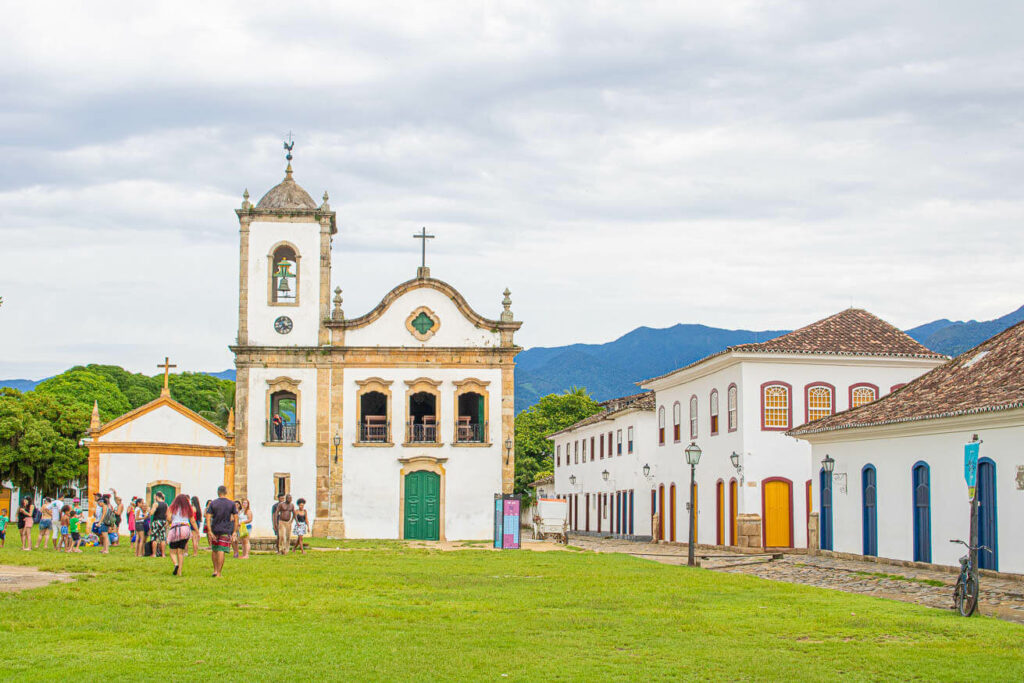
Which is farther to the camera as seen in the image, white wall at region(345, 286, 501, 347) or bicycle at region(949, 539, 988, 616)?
white wall at region(345, 286, 501, 347)

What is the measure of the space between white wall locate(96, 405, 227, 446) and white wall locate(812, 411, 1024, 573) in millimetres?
20125

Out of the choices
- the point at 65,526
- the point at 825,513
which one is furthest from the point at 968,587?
the point at 65,526

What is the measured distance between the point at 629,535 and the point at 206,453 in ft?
65.1

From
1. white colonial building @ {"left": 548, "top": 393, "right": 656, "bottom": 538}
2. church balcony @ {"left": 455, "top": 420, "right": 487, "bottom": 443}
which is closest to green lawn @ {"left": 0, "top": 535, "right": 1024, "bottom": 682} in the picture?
church balcony @ {"left": 455, "top": 420, "right": 487, "bottom": 443}

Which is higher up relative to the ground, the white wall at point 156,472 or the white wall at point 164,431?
the white wall at point 164,431

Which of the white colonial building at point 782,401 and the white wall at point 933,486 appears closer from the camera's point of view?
the white wall at point 933,486

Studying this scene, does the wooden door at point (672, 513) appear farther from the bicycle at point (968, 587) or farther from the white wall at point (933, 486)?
the bicycle at point (968, 587)

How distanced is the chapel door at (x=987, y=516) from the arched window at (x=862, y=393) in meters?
12.3

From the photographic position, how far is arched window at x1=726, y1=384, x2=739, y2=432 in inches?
1359

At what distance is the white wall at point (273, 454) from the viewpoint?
123 ft

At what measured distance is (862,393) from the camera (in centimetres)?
3444

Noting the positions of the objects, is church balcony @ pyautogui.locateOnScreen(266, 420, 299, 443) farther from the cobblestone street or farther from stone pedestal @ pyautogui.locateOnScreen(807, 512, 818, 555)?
stone pedestal @ pyautogui.locateOnScreen(807, 512, 818, 555)

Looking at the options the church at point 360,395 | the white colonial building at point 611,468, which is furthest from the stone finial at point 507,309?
the white colonial building at point 611,468

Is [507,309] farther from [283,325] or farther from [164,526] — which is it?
[164,526]
